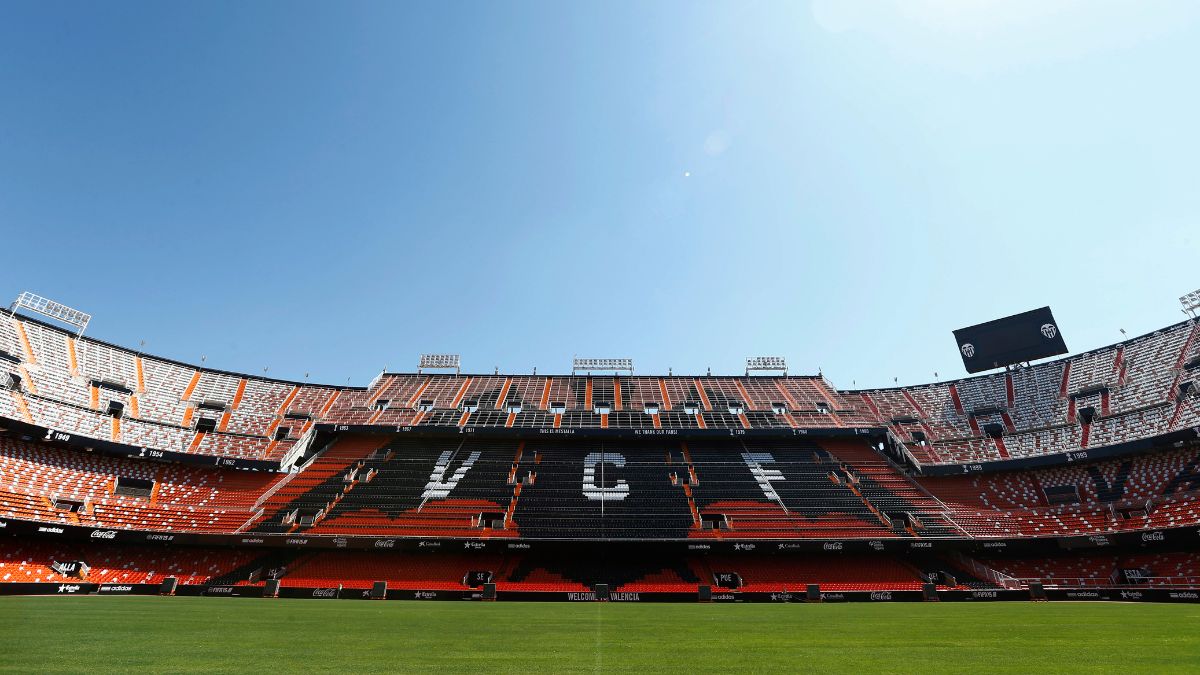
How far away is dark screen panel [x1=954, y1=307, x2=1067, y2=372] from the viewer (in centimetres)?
4141

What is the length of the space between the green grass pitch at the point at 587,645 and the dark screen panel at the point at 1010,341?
36409 millimetres

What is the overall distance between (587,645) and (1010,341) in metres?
49.3

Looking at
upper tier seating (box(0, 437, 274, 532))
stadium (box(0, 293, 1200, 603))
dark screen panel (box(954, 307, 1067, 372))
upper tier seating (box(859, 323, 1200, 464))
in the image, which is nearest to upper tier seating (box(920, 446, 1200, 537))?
stadium (box(0, 293, 1200, 603))

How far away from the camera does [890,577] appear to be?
27.7 metres

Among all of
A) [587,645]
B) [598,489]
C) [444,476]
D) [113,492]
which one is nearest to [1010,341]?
[598,489]

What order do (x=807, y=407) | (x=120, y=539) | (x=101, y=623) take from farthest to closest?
(x=807, y=407), (x=120, y=539), (x=101, y=623)

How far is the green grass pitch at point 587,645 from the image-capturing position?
637cm

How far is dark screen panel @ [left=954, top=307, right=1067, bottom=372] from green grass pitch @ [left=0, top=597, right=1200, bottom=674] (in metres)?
36.4

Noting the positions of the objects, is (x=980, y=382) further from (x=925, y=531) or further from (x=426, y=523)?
(x=426, y=523)

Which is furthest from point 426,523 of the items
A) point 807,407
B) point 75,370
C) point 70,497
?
point 807,407

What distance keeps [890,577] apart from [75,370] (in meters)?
55.3

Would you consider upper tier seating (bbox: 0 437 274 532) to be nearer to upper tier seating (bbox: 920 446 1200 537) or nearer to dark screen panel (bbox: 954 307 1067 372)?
upper tier seating (bbox: 920 446 1200 537)

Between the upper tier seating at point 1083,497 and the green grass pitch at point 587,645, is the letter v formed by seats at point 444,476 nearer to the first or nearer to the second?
the green grass pitch at point 587,645

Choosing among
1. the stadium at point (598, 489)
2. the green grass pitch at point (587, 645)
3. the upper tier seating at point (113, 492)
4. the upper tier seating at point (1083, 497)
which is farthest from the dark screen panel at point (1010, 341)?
the upper tier seating at point (113, 492)
